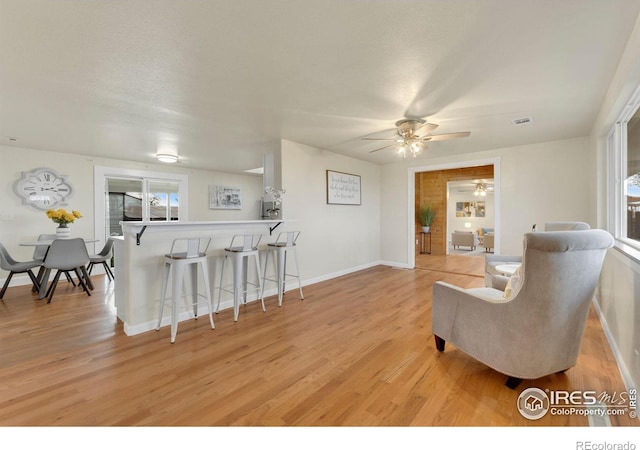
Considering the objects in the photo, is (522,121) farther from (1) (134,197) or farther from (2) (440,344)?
(1) (134,197)

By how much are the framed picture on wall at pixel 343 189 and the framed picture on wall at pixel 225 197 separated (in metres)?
3.35

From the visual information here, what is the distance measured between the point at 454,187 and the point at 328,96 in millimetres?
10010

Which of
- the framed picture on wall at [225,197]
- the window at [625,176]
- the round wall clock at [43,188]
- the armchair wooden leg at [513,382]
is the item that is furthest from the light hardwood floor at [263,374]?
the framed picture on wall at [225,197]

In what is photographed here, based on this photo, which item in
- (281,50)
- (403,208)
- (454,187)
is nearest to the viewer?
(281,50)

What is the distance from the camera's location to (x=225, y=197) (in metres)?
7.05

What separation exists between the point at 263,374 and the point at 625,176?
3662 mm

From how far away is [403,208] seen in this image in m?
5.75

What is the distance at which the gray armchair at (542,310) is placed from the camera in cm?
155

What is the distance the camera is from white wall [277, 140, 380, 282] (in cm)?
423

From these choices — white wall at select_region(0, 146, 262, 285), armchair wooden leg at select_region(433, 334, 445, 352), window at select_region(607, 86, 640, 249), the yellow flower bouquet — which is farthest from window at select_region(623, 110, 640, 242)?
white wall at select_region(0, 146, 262, 285)
